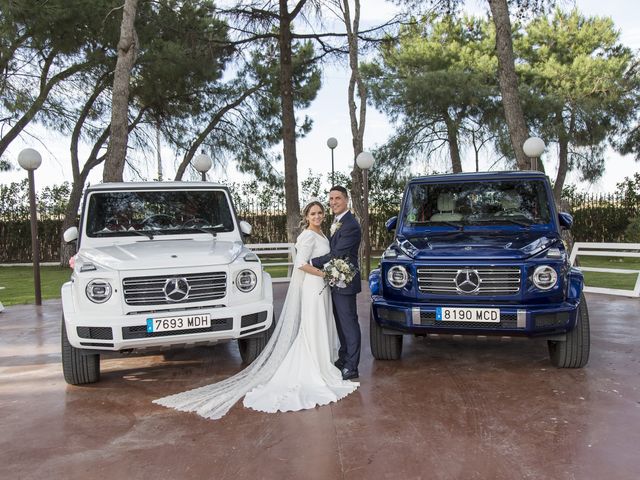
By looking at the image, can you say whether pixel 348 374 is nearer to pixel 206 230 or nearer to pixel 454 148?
pixel 206 230

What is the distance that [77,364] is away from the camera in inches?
192

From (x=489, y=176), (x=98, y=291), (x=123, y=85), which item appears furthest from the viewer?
(x=123, y=85)

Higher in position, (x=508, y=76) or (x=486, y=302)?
(x=508, y=76)

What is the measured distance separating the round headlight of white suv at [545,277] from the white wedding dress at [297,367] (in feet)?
5.63

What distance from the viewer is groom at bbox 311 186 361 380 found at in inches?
189

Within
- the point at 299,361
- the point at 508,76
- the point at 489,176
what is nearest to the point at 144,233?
the point at 299,361

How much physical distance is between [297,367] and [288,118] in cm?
1006

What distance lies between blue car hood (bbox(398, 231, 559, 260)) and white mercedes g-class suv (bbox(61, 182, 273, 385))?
4.83 ft

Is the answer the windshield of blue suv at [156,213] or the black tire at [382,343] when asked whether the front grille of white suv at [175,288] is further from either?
the black tire at [382,343]

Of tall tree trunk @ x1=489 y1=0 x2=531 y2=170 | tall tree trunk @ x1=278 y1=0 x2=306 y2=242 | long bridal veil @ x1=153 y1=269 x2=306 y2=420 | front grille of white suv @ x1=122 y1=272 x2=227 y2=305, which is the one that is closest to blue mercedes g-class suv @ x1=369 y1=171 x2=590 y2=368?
long bridal veil @ x1=153 y1=269 x2=306 y2=420

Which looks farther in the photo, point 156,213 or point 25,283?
point 25,283

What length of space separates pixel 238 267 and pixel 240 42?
11839 millimetres

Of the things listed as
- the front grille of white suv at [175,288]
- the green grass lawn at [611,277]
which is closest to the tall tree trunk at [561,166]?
the green grass lawn at [611,277]

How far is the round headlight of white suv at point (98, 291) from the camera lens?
4.52 metres
